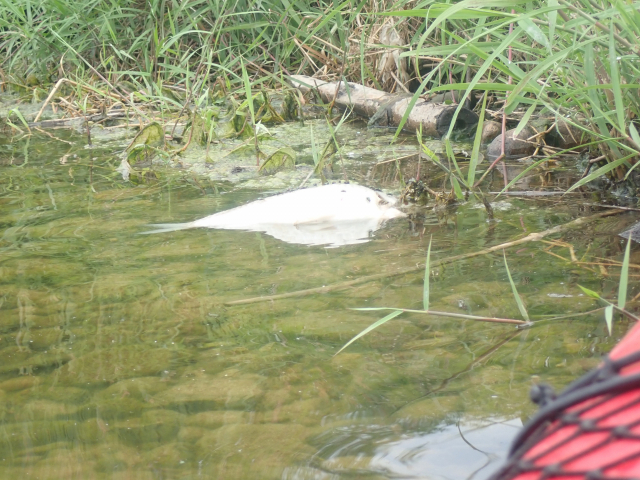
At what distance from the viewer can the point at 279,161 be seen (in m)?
3.46

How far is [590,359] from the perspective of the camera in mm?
1440

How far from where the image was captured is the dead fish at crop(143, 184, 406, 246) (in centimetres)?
257

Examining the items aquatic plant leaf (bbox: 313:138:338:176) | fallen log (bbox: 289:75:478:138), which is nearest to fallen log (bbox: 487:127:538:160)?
fallen log (bbox: 289:75:478:138)

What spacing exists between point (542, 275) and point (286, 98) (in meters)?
3.07

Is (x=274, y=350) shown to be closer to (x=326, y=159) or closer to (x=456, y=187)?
(x=456, y=187)

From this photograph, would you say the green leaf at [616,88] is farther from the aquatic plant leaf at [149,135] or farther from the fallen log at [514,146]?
the aquatic plant leaf at [149,135]

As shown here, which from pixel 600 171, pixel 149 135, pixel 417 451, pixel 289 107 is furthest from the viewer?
pixel 289 107

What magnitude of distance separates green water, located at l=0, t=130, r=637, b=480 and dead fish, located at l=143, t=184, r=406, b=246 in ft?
0.30

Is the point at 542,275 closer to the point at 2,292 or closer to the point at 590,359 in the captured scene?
the point at 590,359

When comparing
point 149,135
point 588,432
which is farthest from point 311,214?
point 588,432

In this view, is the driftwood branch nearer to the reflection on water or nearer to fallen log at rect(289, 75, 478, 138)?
the reflection on water

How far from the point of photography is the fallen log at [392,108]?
158 inches

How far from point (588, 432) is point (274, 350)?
1.00 meters

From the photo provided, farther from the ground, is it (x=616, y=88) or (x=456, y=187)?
(x=616, y=88)
